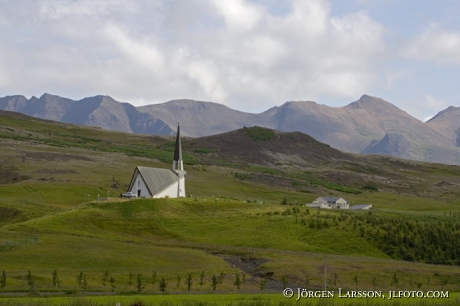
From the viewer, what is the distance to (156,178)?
11206 cm

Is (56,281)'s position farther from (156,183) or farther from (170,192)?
(170,192)

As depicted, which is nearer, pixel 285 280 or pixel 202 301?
pixel 202 301

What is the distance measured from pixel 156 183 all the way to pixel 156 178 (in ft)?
4.05

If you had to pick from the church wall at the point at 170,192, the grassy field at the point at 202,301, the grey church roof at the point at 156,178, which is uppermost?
the grey church roof at the point at 156,178

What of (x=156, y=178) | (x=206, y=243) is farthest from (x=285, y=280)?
(x=156, y=178)

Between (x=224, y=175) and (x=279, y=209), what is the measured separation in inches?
3179

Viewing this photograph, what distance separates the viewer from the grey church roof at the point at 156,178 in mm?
109062

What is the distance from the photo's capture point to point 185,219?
91.5 meters

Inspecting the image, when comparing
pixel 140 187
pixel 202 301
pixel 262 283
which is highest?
pixel 140 187

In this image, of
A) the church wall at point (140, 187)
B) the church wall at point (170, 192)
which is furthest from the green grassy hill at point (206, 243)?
the church wall at point (170, 192)

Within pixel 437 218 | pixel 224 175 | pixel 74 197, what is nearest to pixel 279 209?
pixel 437 218

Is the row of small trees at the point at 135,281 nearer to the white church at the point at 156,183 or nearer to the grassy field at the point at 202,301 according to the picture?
the grassy field at the point at 202,301

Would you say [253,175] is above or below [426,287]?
above

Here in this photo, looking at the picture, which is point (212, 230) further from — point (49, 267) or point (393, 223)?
point (49, 267)
